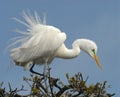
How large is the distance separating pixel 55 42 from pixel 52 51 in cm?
20

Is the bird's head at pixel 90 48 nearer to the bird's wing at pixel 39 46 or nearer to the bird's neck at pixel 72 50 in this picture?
the bird's neck at pixel 72 50

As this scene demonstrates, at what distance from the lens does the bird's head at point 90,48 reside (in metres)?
9.84

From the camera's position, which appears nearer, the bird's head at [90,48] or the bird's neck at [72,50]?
the bird's neck at [72,50]

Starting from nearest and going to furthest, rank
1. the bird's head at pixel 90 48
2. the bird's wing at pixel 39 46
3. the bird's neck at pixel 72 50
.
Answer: the bird's wing at pixel 39 46, the bird's neck at pixel 72 50, the bird's head at pixel 90 48

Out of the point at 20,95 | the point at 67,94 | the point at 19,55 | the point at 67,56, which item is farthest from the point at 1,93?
the point at 67,56

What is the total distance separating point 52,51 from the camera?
962 centimetres

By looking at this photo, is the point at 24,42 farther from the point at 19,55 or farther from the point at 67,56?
the point at 67,56

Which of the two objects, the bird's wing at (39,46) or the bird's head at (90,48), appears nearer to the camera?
the bird's wing at (39,46)

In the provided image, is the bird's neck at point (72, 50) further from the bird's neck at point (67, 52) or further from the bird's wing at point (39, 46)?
A: the bird's wing at point (39, 46)

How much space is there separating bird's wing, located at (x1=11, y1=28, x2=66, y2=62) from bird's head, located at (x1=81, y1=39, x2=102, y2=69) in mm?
493

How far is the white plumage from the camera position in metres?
9.38

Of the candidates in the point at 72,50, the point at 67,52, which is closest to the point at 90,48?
the point at 72,50

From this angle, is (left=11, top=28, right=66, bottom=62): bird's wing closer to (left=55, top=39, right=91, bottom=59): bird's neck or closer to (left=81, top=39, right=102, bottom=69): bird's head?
(left=55, top=39, right=91, bottom=59): bird's neck

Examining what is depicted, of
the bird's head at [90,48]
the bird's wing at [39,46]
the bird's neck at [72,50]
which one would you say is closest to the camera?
the bird's wing at [39,46]
